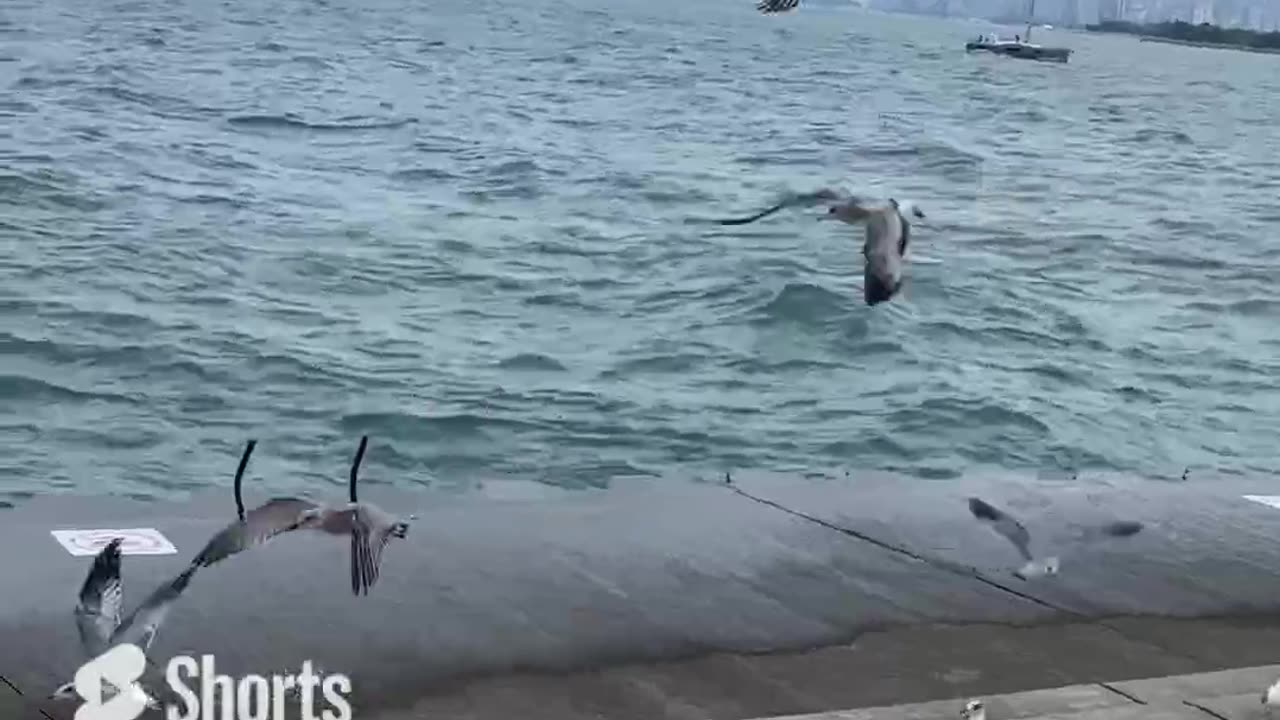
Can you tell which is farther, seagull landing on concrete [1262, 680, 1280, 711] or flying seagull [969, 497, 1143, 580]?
flying seagull [969, 497, 1143, 580]

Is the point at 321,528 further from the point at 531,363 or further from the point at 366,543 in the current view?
the point at 531,363

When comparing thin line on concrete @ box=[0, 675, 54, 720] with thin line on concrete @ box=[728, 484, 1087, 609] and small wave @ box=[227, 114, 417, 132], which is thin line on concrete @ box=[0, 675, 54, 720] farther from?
small wave @ box=[227, 114, 417, 132]

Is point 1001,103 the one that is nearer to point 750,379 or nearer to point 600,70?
point 600,70

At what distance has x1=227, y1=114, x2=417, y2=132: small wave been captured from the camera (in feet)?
109

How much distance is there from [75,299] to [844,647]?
44.9 ft

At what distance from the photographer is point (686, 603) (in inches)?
305

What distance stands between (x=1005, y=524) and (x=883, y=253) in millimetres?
1962

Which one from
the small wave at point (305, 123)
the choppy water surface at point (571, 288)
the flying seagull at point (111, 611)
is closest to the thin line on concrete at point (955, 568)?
the flying seagull at point (111, 611)

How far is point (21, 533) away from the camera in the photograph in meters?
8.33

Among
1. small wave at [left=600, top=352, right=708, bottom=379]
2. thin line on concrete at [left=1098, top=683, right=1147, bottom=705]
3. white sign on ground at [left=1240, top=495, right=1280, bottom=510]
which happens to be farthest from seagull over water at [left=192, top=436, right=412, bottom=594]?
small wave at [left=600, top=352, right=708, bottom=379]

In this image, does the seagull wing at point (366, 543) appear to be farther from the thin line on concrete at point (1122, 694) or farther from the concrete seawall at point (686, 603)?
the thin line on concrete at point (1122, 694)

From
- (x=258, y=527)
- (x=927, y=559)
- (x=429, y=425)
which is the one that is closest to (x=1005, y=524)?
(x=927, y=559)

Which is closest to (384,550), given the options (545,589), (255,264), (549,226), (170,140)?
(545,589)

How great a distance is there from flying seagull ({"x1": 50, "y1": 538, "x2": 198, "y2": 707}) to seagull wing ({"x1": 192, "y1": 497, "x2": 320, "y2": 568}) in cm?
13
